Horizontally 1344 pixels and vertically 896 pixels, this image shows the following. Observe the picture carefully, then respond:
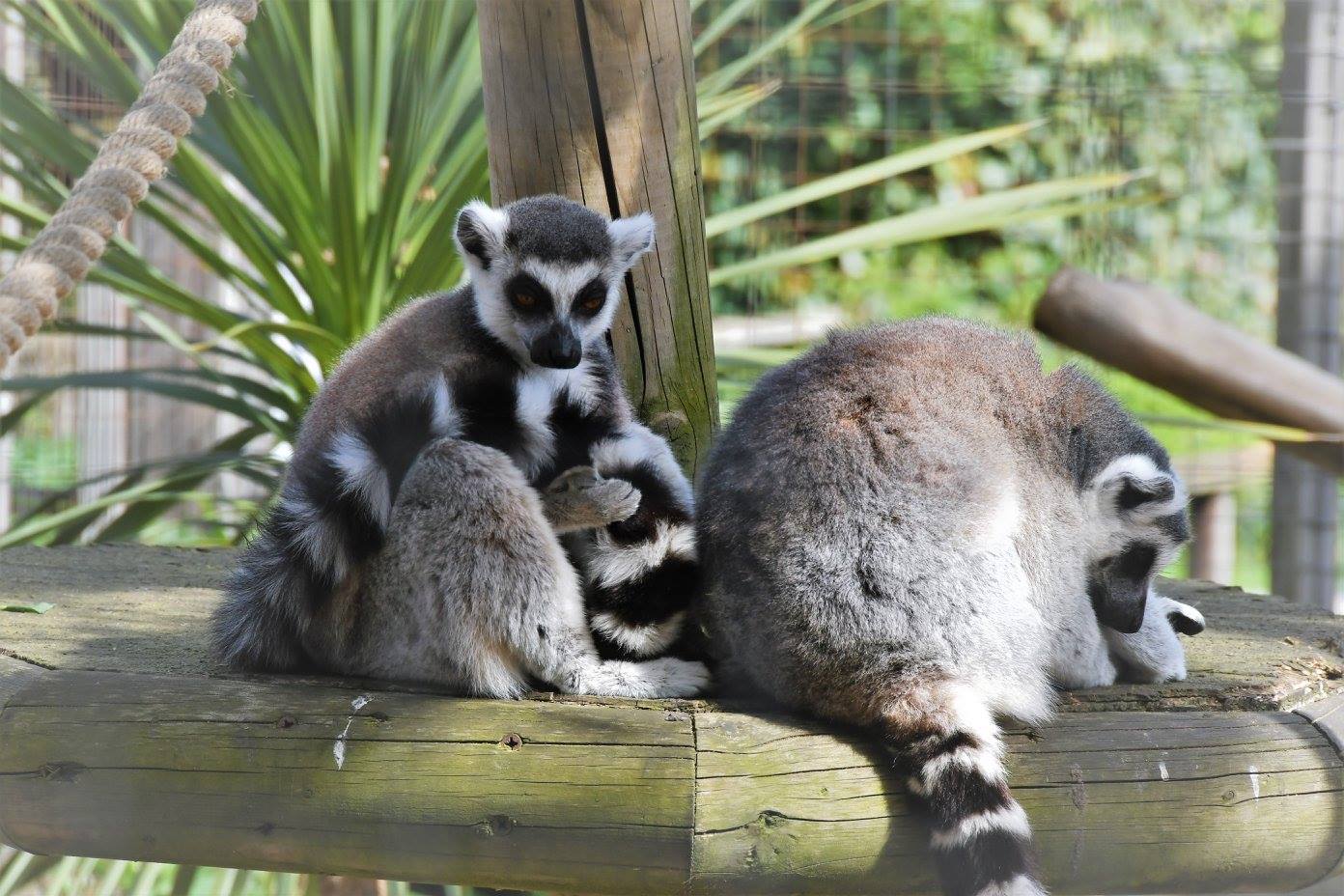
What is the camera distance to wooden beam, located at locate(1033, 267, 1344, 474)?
4027 millimetres

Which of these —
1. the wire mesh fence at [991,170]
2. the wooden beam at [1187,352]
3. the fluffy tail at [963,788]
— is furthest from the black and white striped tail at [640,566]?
the wire mesh fence at [991,170]

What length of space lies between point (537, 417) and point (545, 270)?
28 cm

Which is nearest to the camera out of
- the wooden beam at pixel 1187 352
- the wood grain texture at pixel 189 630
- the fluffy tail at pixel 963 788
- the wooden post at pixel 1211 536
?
the fluffy tail at pixel 963 788

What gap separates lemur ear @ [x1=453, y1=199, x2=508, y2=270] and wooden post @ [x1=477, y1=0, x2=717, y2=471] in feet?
1.07

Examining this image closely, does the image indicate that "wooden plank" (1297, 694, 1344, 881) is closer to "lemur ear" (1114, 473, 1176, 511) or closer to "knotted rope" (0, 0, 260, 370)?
"lemur ear" (1114, 473, 1176, 511)

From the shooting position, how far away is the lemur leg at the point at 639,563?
2.21 meters

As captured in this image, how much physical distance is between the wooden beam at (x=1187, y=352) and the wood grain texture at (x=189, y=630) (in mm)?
848

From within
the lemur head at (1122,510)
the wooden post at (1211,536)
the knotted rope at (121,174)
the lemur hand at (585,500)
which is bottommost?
the wooden post at (1211,536)

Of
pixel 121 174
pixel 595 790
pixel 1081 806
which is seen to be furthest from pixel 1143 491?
pixel 121 174

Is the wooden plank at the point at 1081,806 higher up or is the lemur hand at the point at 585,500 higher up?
the lemur hand at the point at 585,500

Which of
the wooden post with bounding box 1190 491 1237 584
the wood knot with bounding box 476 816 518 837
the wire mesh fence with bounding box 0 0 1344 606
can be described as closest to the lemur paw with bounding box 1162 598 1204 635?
the wood knot with bounding box 476 816 518 837

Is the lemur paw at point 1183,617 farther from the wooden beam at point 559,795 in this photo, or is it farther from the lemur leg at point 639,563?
the lemur leg at point 639,563

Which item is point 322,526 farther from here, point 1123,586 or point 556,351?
point 1123,586

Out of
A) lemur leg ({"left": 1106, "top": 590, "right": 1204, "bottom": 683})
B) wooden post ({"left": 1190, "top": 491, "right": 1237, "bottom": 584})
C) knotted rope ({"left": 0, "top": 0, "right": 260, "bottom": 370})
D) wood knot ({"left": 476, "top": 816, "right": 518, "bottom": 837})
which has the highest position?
knotted rope ({"left": 0, "top": 0, "right": 260, "bottom": 370})
